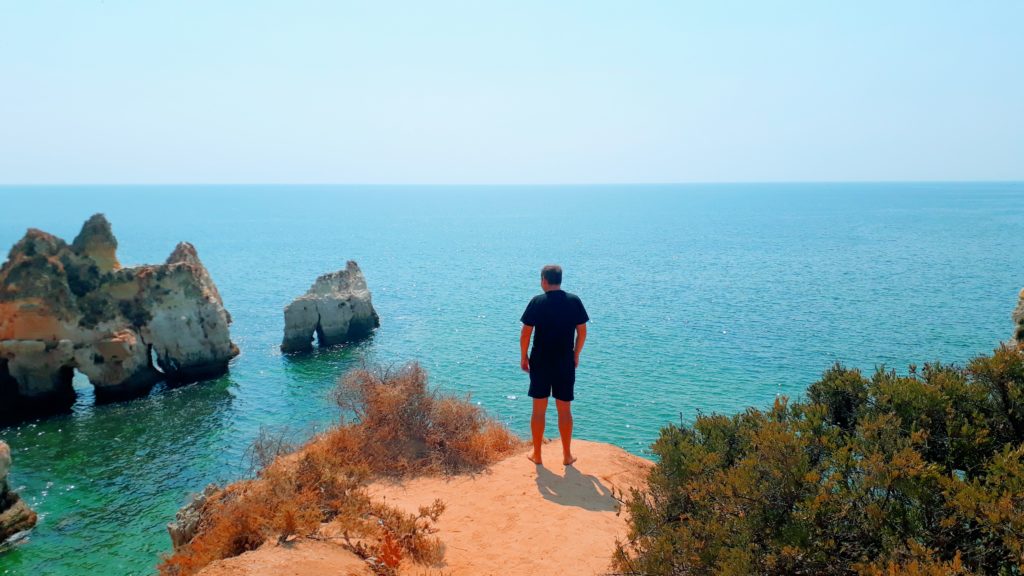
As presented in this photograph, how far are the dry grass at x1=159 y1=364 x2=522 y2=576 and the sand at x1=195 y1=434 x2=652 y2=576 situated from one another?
0.26 meters

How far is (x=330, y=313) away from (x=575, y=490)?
27.5 meters

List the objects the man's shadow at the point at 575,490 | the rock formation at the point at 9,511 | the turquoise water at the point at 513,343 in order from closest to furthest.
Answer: the man's shadow at the point at 575,490 < the rock formation at the point at 9,511 < the turquoise water at the point at 513,343

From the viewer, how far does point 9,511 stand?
Answer: 1472cm

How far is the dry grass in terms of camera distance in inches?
260

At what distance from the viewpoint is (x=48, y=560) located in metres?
13.5

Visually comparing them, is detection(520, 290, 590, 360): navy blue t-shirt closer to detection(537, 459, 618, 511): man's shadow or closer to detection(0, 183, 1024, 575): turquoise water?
detection(537, 459, 618, 511): man's shadow

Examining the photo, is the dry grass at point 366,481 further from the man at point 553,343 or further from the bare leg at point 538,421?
the man at point 553,343

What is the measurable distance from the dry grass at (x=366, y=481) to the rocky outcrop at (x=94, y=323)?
18.2 m

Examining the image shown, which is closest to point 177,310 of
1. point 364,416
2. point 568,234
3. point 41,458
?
point 41,458

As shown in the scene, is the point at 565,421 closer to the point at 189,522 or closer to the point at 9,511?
the point at 189,522

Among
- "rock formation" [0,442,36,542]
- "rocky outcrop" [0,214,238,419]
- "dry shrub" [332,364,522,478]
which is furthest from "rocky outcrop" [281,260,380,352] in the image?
"dry shrub" [332,364,522,478]

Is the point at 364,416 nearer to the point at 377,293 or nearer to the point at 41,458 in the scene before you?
the point at 41,458

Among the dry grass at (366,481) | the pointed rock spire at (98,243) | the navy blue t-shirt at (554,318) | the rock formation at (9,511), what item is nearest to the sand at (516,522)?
the dry grass at (366,481)

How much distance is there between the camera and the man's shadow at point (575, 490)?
26.7ft
